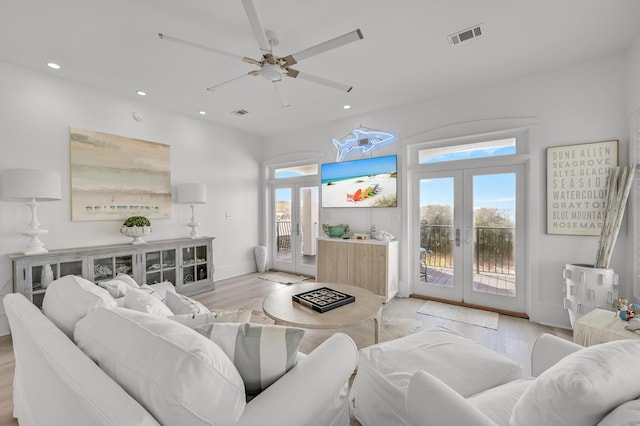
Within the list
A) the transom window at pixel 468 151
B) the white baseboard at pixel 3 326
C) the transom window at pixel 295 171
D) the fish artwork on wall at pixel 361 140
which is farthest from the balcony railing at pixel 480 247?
the white baseboard at pixel 3 326

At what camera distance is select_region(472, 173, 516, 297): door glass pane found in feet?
11.3

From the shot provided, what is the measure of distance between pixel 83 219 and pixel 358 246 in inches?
142

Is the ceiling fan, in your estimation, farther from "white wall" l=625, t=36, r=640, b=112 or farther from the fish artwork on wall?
"white wall" l=625, t=36, r=640, b=112

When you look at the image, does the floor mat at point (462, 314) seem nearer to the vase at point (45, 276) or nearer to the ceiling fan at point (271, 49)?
the ceiling fan at point (271, 49)

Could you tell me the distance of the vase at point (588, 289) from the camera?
8.56ft

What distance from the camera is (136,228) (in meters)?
3.73

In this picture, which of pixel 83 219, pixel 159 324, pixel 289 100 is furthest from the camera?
pixel 289 100

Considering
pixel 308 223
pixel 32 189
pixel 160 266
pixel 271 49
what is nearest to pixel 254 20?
pixel 271 49

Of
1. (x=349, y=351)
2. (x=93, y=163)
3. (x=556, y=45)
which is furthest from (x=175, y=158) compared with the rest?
(x=556, y=45)

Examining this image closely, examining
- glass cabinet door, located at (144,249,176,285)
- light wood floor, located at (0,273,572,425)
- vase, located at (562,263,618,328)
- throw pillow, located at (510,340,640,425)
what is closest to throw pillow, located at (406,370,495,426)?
throw pillow, located at (510,340,640,425)

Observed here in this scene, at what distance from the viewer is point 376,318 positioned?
2.31m

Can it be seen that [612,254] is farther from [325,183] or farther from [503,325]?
[325,183]

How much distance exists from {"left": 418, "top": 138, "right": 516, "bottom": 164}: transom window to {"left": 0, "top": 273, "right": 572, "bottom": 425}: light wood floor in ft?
6.53

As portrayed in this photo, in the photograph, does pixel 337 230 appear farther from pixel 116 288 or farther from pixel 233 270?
pixel 116 288
